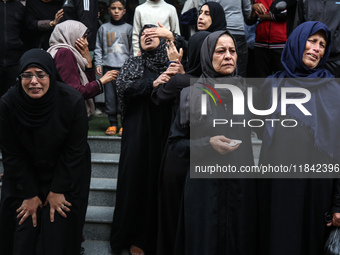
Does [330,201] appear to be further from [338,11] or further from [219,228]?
[338,11]

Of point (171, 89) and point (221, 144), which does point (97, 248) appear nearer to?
point (171, 89)

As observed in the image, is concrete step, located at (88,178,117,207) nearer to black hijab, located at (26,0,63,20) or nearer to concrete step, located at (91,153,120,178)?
concrete step, located at (91,153,120,178)

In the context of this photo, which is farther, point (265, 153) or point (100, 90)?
point (100, 90)

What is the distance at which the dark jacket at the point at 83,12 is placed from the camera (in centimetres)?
479

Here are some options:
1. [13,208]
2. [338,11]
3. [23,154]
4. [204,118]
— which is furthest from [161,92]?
[338,11]

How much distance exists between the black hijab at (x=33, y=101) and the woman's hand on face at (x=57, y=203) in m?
0.51

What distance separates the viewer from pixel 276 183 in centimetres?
242

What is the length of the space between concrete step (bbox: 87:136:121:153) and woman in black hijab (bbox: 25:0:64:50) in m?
1.60

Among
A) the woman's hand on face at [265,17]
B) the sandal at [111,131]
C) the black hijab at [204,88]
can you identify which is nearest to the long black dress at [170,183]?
the black hijab at [204,88]

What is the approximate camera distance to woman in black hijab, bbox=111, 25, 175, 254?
3.21 m

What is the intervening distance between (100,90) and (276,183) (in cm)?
172

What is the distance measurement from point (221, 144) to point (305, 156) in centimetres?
54

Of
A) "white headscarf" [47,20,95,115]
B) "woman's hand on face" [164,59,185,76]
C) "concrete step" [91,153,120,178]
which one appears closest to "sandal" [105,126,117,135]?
"concrete step" [91,153,120,178]
